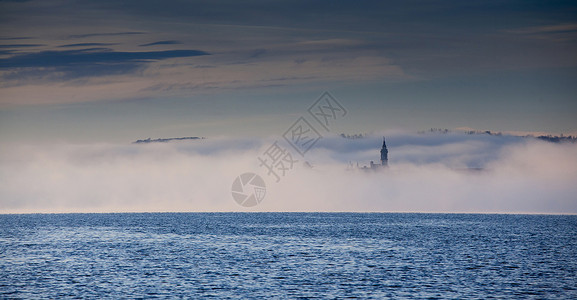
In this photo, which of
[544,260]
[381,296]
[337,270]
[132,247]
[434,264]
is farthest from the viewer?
[132,247]

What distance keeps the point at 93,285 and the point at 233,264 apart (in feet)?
78.0

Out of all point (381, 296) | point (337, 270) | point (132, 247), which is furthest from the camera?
point (132, 247)

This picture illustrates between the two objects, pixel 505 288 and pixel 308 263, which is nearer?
pixel 505 288

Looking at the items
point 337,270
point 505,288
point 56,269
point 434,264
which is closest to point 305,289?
point 337,270

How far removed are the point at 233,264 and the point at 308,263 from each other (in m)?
10.3

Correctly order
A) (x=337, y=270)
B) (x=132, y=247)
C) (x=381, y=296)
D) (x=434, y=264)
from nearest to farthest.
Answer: (x=381, y=296), (x=337, y=270), (x=434, y=264), (x=132, y=247)

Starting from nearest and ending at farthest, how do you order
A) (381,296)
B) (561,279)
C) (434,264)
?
(381,296), (561,279), (434,264)

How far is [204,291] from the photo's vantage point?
2437 inches

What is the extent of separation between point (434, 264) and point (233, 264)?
27539 mm

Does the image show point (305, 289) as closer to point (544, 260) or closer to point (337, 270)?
point (337, 270)

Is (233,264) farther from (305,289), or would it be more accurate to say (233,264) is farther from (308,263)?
(305,289)

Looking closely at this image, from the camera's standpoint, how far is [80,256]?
97.9 meters

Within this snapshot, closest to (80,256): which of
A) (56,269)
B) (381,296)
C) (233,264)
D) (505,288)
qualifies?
(56,269)

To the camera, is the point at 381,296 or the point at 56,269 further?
the point at 56,269
